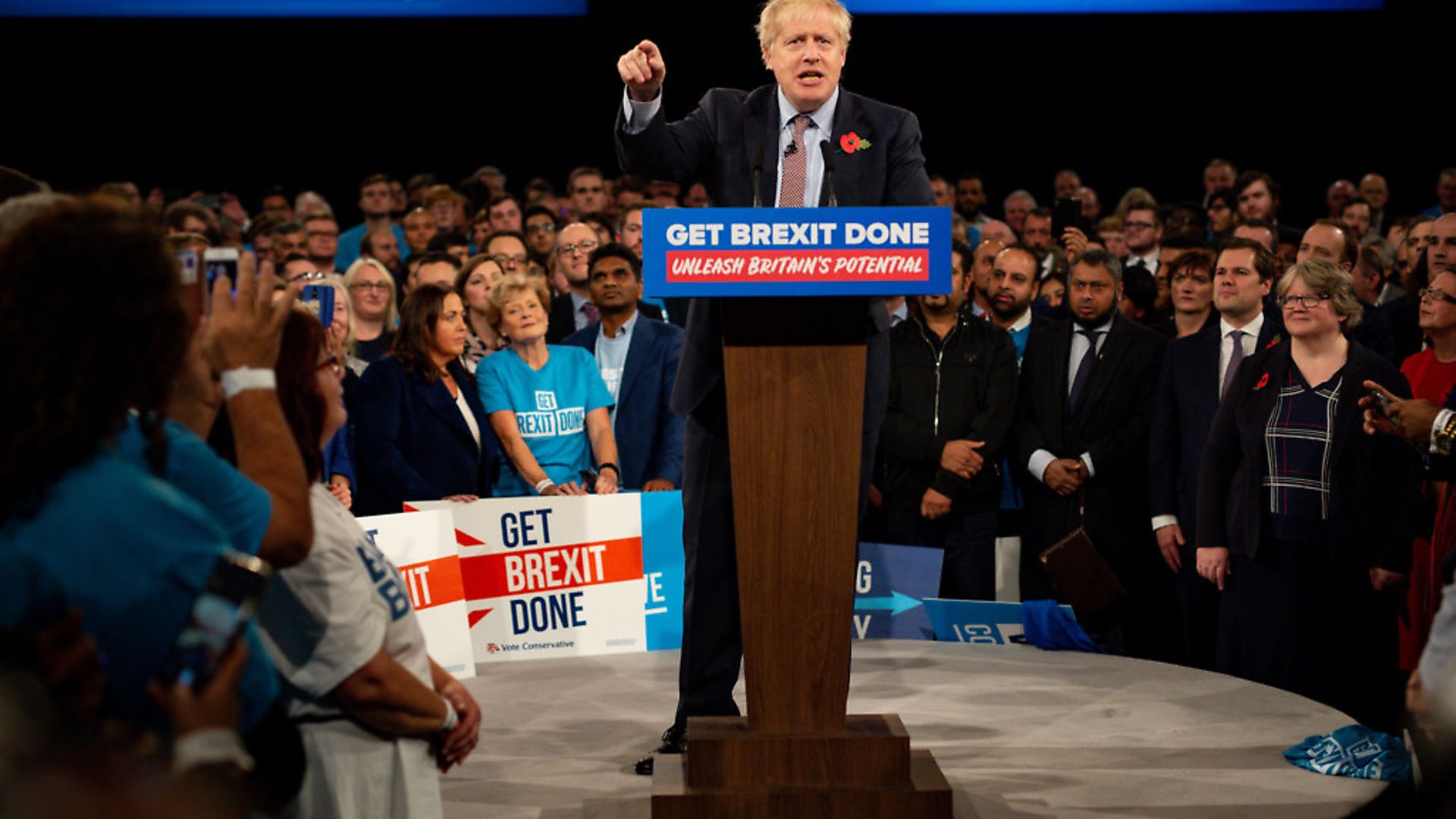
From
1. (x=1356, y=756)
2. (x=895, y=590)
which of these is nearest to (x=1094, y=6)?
(x=895, y=590)

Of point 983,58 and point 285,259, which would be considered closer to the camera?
point 285,259

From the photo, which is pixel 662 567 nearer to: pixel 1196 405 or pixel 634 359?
pixel 634 359

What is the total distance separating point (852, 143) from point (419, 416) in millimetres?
2581

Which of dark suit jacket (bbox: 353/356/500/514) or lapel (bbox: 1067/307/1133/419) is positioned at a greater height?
lapel (bbox: 1067/307/1133/419)

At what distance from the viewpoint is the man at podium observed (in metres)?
3.16

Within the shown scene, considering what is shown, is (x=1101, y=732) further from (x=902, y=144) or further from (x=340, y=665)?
(x=340, y=665)

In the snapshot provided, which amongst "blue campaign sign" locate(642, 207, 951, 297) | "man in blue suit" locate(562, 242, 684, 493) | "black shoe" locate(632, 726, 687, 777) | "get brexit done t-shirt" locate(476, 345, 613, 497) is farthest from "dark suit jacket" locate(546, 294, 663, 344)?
"blue campaign sign" locate(642, 207, 951, 297)

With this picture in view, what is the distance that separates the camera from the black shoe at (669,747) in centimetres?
352

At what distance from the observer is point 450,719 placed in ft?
7.21

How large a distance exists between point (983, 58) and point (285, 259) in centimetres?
644

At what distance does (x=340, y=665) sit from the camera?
200cm

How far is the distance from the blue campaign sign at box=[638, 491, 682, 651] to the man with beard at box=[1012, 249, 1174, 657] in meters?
1.50

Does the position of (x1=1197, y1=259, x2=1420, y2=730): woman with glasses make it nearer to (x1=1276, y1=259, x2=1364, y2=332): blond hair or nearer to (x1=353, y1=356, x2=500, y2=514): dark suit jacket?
(x1=1276, y1=259, x2=1364, y2=332): blond hair

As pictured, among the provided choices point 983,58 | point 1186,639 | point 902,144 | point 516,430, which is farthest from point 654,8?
point 902,144
